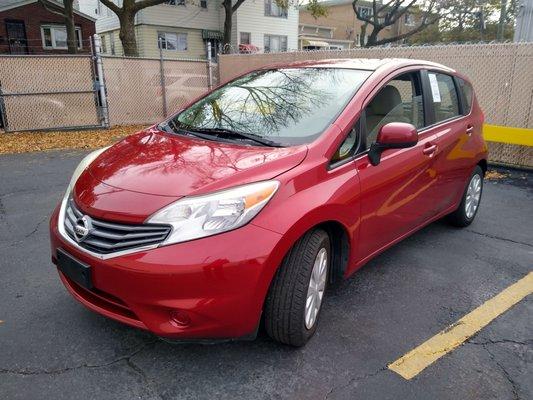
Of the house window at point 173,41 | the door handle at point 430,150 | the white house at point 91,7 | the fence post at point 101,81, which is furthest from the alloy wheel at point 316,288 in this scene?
the white house at point 91,7

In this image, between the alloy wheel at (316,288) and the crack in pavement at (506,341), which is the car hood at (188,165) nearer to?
the alloy wheel at (316,288)

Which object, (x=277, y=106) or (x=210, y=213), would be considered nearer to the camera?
(x=210, y=213)

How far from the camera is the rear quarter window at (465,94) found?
4.41m

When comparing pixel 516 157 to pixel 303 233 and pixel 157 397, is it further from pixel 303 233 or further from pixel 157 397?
pixel 157 397

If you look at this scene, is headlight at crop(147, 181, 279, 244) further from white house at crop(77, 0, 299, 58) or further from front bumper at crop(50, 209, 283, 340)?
white house at crop(77, 0, 299, 58)

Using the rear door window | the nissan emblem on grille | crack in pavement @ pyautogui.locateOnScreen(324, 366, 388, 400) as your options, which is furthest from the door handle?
the nissan emblem on grille

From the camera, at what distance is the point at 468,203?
4.66m

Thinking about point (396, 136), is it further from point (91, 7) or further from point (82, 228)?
point (91, 7)

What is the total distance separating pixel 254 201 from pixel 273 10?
1227 inches

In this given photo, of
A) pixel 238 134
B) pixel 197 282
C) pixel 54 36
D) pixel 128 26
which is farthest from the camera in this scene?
pixel 54 36

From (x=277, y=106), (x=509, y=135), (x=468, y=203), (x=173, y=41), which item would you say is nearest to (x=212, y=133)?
(x=277, y=106)

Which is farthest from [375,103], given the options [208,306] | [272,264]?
[208,306]

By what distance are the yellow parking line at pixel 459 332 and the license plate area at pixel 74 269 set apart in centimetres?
170

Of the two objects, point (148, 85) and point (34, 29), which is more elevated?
point (34, 29)
